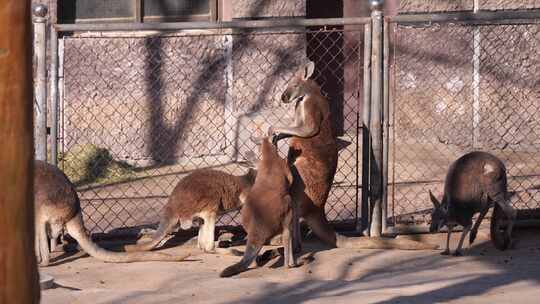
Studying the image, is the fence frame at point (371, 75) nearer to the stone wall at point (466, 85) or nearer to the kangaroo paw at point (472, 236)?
the kangaroo paw at point (472, 236)

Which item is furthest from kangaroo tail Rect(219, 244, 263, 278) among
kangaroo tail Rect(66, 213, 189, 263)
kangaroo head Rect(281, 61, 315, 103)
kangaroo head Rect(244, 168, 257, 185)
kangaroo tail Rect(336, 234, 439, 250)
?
kangaroo head Rect(281, 61, 315, 103)

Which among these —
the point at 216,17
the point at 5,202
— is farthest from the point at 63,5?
the point at 5,202

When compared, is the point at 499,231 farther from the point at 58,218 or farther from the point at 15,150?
the point at 15,150

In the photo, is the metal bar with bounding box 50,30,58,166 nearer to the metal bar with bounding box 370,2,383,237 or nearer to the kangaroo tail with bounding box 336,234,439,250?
the kangaroo tail with bounding box 336,234,439,250

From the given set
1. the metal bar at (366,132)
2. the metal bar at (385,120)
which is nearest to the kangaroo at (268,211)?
the metal bar at (366,132)

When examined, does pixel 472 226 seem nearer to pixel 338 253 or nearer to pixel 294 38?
pixel 338 253

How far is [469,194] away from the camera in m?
7.61

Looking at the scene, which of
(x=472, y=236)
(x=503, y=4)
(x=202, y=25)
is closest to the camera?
(x=202, y=25)

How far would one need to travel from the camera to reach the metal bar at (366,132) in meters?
7.87

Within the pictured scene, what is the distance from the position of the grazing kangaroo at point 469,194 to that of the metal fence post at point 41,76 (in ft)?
10.3

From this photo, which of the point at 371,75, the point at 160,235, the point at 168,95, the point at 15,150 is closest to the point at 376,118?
the point at 371,75

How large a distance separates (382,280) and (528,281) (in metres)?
0.96

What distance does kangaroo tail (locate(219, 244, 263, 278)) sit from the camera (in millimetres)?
6828

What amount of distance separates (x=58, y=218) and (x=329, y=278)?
2059mm
